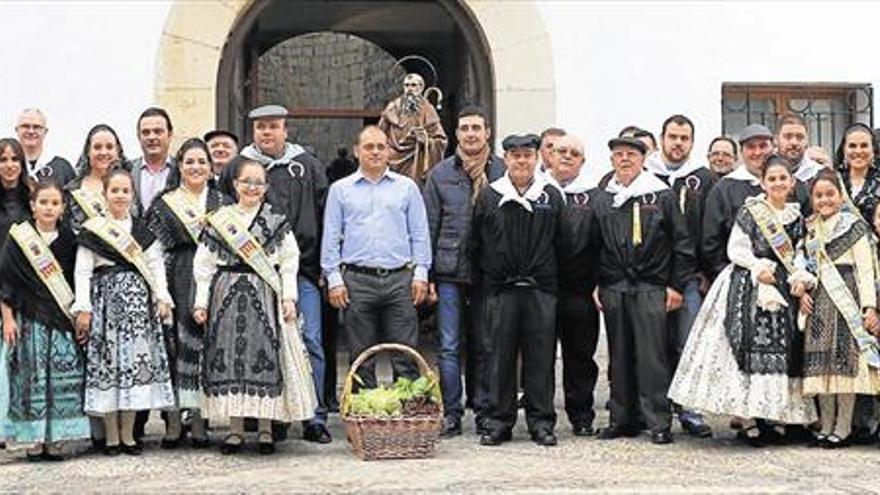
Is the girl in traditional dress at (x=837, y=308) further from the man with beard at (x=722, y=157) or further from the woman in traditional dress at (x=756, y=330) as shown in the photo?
the man with beard at (x=722, y=157)

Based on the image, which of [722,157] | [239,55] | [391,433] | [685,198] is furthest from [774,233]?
[239,55]

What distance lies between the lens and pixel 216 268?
276 inches

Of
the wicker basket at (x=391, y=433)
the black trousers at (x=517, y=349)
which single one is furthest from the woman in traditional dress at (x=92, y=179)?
the black trousers at (x=517, y=349)

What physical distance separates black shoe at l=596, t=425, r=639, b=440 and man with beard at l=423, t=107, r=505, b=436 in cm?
64

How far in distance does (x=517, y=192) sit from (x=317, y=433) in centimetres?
163

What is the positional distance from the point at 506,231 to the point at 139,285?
186 cm

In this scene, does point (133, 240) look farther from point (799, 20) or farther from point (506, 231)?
point (799, 20)

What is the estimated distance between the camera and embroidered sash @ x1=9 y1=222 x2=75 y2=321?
6855 mm

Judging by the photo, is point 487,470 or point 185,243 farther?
point 185,243

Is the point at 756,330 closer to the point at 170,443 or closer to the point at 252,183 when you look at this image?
the point at 252,183

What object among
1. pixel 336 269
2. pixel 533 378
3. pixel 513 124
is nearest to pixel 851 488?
pixel 533 378

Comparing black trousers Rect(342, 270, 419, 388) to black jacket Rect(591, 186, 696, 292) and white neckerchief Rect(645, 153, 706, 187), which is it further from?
white neckerchief Rect(645, 153, 706, 187)

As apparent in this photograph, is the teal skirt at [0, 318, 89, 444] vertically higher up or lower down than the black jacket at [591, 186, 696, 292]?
lower down

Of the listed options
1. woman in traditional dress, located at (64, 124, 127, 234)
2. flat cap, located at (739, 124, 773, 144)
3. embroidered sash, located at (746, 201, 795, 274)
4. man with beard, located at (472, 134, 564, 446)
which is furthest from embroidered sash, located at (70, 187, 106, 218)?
flat cap, located at (739, 124, 773, 144)
